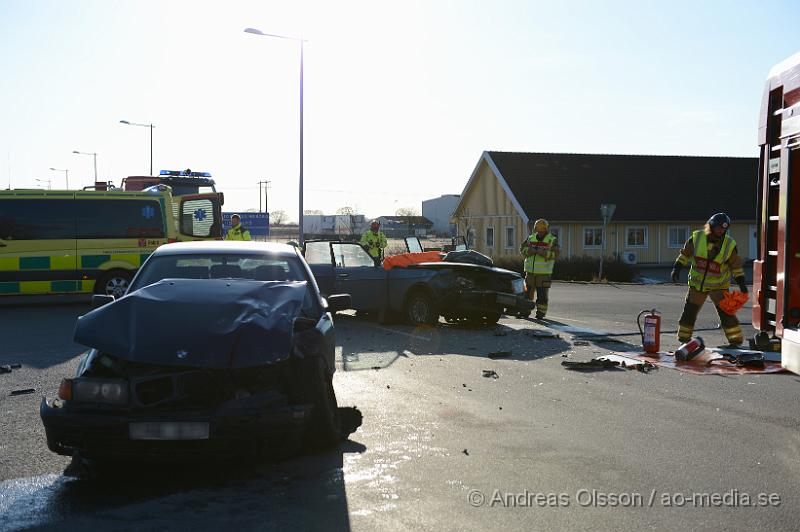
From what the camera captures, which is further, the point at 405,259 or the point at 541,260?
the point at 541,260

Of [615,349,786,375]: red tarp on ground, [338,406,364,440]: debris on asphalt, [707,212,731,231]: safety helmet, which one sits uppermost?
[707,212,731,231]: safety helmet

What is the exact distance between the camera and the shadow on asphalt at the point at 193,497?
14.4ft

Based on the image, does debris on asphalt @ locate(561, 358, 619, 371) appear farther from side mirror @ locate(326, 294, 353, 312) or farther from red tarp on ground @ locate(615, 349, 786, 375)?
side mirror @ locate(326, 294, 353, 312)

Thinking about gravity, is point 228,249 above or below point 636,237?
above

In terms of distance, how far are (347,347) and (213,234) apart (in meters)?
9.65

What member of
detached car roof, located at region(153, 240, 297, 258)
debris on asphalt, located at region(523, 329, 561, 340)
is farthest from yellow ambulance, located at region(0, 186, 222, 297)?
detached car roof, located at region(153, 240, 297, 258)

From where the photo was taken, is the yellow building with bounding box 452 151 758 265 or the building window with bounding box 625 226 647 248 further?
the building window with bounding box 625 226 647 248

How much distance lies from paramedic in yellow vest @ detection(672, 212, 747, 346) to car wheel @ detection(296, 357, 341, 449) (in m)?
6.50

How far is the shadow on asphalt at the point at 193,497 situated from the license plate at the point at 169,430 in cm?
35

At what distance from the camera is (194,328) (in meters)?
5.25

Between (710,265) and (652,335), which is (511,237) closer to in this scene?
(710,265)

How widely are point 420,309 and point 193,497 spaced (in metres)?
8.82

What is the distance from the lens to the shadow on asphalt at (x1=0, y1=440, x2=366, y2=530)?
4.38 metres

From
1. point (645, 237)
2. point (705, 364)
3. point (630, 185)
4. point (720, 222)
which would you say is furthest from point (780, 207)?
point (630, 185)
